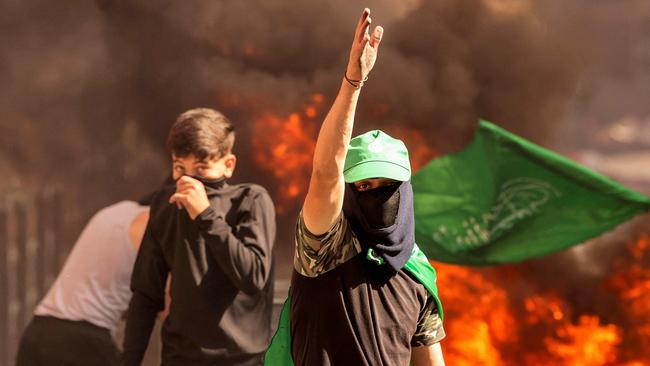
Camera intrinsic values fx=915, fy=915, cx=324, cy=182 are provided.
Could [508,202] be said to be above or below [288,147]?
below

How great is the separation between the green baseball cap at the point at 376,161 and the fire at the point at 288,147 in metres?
4.13


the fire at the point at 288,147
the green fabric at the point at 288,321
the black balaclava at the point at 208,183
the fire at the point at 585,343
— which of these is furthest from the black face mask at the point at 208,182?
the fire at the point at 585,343

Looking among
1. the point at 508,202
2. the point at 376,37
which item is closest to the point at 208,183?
the point at 376,37

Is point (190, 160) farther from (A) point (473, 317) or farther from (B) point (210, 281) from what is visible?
(A) point (473, 317)

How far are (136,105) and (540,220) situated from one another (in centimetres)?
326

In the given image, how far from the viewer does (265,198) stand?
4.24 metres

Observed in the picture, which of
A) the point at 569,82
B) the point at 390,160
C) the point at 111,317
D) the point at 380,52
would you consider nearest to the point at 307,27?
the point at 380,52

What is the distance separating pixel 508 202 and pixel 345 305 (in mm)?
3282

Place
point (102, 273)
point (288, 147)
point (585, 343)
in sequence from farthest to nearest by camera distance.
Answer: point (288, 147) → point (585, 343) → point (102, 273)

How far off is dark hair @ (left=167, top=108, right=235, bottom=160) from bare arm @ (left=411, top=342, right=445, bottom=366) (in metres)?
1.52

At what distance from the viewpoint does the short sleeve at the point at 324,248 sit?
2934 mm

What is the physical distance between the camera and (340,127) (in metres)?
2.78

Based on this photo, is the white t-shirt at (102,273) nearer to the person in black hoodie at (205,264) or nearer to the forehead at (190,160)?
the person in black hoodie at (205,264)

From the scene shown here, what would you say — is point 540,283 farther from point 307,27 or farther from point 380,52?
point 307,27
